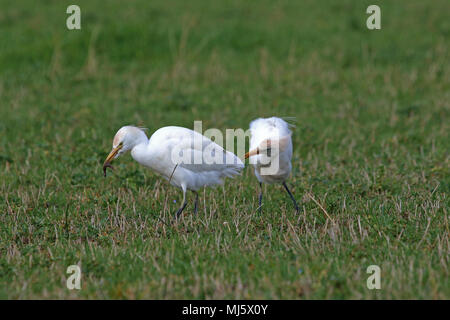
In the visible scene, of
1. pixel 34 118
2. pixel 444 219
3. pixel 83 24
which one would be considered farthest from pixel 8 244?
pixel 83 24

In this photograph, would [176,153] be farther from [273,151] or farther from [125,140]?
[273,151]

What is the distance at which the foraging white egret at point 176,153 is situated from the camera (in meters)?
6.24

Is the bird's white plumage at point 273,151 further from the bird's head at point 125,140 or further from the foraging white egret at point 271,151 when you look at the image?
the bird's head at point 125,140

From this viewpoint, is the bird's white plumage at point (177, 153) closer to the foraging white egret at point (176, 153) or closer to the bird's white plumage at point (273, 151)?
the foraging white egret at point (176, 153)

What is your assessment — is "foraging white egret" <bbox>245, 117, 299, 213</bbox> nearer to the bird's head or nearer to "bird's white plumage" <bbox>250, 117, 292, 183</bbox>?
"bird's white plumage" <bbox>250, 117, 292, 183</bbox>

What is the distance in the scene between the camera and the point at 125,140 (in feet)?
20.4

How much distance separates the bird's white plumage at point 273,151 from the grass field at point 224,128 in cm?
38

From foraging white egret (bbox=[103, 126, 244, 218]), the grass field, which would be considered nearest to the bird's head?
foraging white egret (bbox=[103, 126, 244, 218])

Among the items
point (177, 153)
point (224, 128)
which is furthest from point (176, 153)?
point (224, 128)

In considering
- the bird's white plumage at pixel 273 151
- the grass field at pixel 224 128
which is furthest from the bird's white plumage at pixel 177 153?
the grass field at pixel 224 128

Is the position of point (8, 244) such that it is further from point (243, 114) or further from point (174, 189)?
point (243, 114)

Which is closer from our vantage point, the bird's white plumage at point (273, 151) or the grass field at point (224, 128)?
the grass field at point (224, 128)

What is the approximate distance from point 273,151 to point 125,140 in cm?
144
